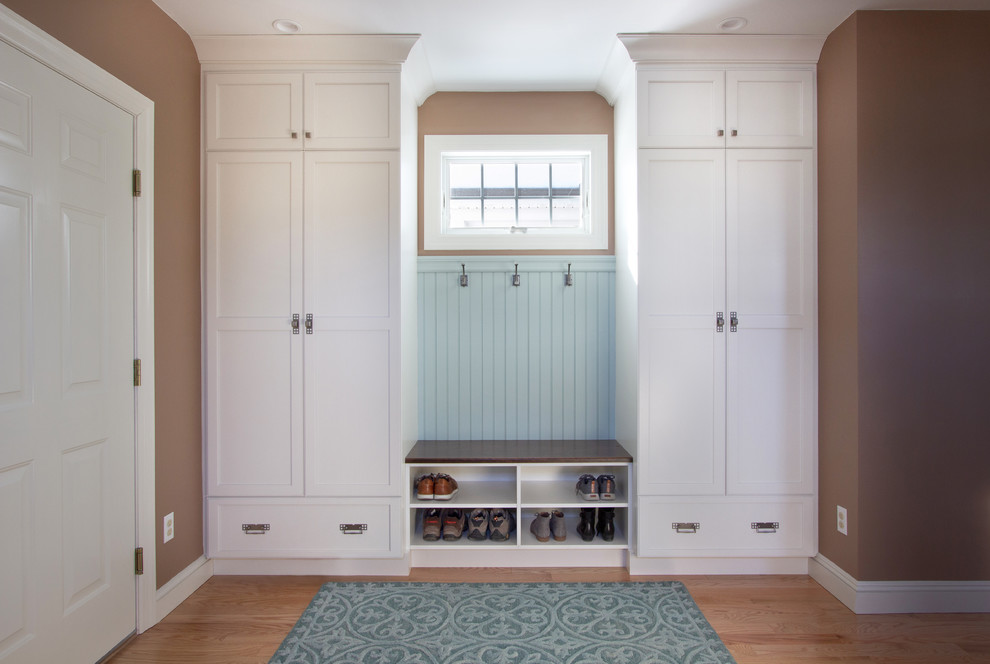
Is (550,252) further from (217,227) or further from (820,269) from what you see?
(217,227)

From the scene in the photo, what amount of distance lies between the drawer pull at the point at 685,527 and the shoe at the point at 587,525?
1.25 feet

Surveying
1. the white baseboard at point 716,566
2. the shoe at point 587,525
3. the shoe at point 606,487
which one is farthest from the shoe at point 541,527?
the white baseboard at point 716,566

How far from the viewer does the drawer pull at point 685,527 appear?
8.20 ft

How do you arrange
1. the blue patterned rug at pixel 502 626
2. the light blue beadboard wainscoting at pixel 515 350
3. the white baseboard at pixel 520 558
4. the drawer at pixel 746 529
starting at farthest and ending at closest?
1. the light blue beadboard wainscoting at pixel 515 350
2. the white baseboard at pixel 520 558
3. the drawer at pixel 746 529
4. the blue patterned rug at pixel 502 626

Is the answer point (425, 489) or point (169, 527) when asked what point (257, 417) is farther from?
point (425, 489)

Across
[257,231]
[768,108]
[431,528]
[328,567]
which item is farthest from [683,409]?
[257,231]

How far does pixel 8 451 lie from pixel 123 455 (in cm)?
47

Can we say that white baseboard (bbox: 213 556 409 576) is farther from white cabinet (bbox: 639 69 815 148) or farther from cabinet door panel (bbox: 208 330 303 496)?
white cabinet (bbox: 639 69 815 148)

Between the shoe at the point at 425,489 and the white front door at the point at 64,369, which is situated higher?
the white front door at the point at 64,369

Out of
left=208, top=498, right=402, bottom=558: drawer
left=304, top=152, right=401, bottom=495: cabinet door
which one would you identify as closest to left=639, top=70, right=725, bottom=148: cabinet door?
left=304, top=152, right=401, bottom=495: cabinet door

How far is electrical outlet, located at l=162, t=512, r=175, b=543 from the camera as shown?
2.19 m

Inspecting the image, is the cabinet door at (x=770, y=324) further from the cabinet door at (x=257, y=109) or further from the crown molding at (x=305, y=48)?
the cabinet door at (x=257, y=109)

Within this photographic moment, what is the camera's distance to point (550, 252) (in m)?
2.99

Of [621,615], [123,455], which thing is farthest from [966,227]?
[123,455]
